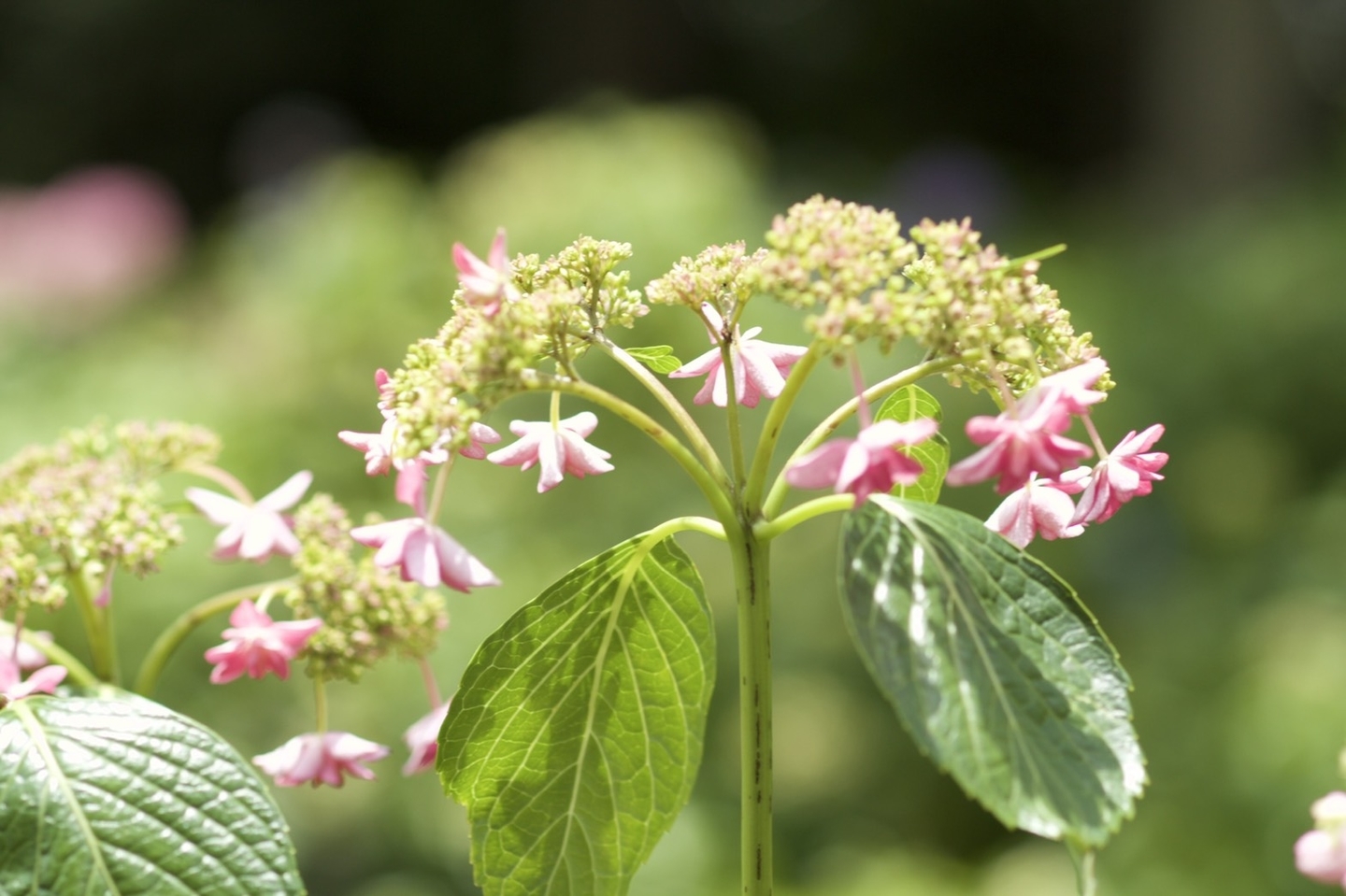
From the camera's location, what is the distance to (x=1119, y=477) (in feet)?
2.27

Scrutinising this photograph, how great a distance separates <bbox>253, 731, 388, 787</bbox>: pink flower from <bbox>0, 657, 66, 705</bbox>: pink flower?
5.2 inches

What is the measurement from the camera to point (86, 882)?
0.62 meters

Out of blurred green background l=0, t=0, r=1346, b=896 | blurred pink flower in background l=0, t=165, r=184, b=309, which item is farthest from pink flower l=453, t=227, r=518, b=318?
blurred pink flower in background l=0, t=165, r=184, b=309

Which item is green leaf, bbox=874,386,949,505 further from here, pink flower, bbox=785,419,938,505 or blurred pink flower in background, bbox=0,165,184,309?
blurred pink flower in background, bbox=0,165,184,309

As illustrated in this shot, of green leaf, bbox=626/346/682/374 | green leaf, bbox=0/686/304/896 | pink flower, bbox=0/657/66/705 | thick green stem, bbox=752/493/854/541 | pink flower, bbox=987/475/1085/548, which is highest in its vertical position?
green leaf, bbox=626/346/682/374

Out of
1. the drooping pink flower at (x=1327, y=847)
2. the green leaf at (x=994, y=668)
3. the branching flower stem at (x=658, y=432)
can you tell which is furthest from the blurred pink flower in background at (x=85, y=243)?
the drooping pink flower at (x=1327, y=847)

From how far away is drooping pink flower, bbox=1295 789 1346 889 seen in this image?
59 centimetres

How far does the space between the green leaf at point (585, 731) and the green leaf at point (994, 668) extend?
129 mm

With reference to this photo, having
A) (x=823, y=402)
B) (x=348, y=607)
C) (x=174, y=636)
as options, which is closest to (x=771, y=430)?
(x=348, y=607)

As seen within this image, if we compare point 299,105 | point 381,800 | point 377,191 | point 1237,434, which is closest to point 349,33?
point 299,105

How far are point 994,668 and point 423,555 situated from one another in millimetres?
269

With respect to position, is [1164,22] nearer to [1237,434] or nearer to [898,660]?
[1237,434]

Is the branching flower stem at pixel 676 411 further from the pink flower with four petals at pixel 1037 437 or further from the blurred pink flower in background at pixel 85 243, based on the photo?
the blurred pink flower in background at pixel 85 243

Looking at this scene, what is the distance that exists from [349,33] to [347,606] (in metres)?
10.5
